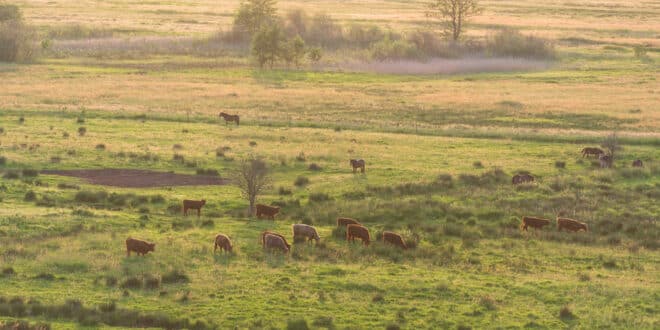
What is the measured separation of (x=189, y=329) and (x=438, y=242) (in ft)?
42.5

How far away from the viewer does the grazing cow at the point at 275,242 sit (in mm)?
32094

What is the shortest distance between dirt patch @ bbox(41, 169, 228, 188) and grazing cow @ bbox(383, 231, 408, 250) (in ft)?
43.2

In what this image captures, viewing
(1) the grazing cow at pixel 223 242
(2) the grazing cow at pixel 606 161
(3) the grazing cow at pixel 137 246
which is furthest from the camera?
(2) the grazing cow at pixel 606 161

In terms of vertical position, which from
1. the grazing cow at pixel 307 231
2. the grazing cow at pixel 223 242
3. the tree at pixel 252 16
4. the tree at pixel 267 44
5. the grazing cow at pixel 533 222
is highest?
the tree at pixel 252 16

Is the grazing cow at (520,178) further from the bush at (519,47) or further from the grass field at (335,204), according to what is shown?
the bush at (519,47)

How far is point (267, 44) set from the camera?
99062 mm

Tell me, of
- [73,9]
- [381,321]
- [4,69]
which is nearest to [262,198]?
[381,321]

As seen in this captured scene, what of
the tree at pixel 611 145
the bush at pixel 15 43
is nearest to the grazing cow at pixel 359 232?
the tree at pixel 611 145

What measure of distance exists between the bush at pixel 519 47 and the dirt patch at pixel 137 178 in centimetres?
7331

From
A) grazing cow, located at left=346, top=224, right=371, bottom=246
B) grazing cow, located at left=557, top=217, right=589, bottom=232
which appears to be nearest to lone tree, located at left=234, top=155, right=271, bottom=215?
grazing cow, located at left=346, top=224, right=371, bottom=246

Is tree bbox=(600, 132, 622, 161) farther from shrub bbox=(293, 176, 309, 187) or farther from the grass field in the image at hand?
shrub bbox=(293, 176, 309, 187)

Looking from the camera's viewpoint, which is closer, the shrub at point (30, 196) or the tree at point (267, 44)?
the shrub at point (30, 196)

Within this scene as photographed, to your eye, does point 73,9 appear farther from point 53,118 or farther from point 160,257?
point 160,257

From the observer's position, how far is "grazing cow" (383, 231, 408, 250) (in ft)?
110
